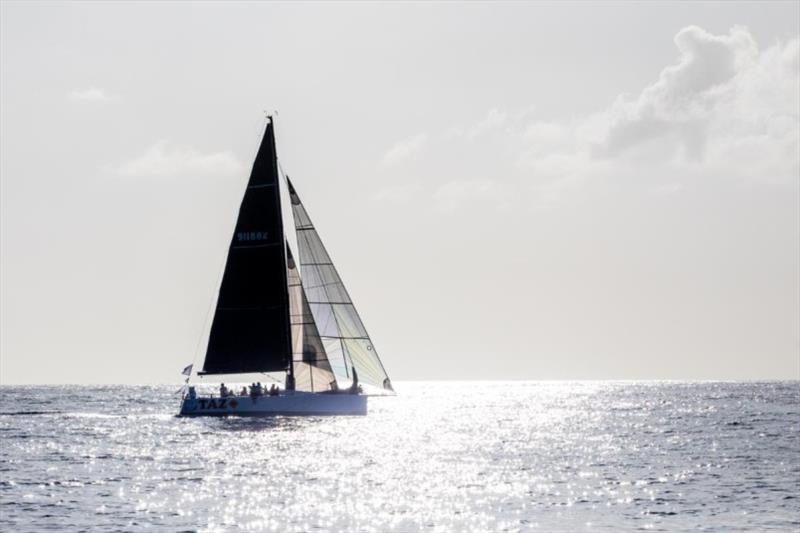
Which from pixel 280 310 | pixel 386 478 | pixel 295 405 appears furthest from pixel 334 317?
pixel 386 478

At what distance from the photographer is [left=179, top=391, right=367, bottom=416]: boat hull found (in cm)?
→ 7906

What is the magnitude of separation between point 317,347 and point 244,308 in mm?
6086

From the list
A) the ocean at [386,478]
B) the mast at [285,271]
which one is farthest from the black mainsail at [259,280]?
the ocean at [386,478]

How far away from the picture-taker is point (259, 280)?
83.2 m

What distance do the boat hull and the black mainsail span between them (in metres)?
3.30

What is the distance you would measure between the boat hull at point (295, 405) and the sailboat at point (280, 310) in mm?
164

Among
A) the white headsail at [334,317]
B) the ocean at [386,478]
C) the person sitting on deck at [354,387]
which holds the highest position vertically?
the white headsail at [334,317]

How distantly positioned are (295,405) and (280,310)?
25.0ft

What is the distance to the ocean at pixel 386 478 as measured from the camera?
Answer: 38.8 metres

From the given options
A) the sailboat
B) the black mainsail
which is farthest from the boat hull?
the black mainsail

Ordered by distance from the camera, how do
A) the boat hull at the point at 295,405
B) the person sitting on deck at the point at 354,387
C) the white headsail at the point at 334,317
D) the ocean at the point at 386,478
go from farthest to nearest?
1. the white headsail at the point at 334,317
2. the person sitting on deck at the point at 354,387
3. the boat hull at the point at 295,405
4. the ocean at the point at 386,478

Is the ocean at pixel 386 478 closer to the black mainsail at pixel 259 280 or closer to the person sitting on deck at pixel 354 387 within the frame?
the person sitting on deck at pixel 354 387

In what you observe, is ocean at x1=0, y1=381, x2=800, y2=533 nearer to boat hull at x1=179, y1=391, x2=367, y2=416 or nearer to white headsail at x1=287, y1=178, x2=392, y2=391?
boat hull at x1=179, y1=391, x2=367, y2=416

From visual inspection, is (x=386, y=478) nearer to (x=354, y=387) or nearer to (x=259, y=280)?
(x=354, y=387)
